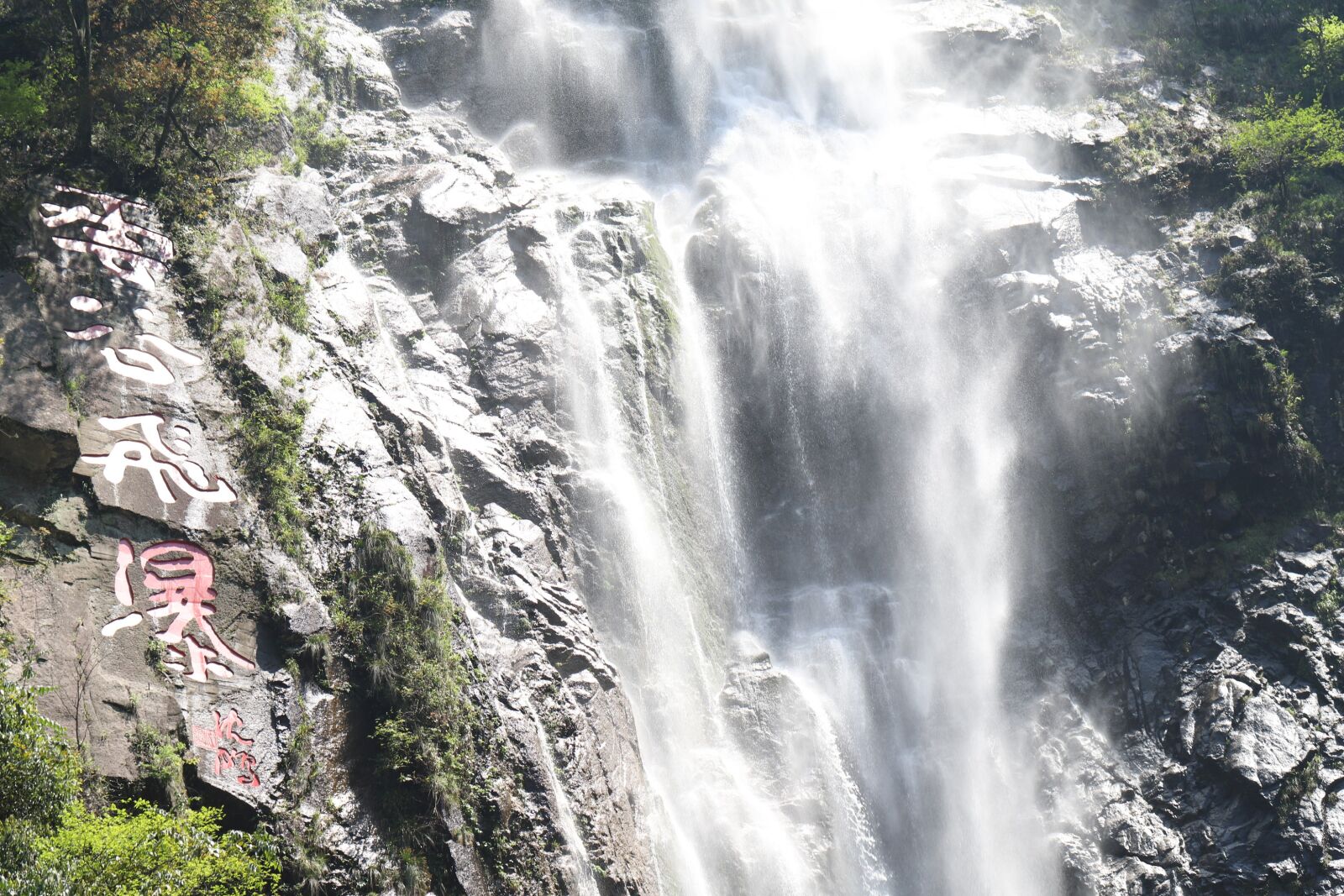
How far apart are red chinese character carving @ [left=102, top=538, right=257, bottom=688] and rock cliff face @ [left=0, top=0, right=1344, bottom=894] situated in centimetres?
4

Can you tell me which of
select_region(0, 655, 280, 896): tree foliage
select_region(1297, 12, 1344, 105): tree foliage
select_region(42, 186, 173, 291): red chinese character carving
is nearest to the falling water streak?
select_region(0, 655, 280, 896): tree foliage

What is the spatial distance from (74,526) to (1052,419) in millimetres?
17402

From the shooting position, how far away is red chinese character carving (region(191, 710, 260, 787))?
10.5m

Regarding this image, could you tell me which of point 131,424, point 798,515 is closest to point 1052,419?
point 798,515

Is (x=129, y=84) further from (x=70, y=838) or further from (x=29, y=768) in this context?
(x=70, y=838)

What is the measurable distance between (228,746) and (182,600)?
5.55 feet

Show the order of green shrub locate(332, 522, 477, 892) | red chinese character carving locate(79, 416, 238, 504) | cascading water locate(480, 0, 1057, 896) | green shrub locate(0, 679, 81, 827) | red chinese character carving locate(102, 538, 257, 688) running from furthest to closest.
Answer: cascading water locate(480, 0, 1057, 896)
green shrub locate(332, 522, 477, 892)
red chinese character carving locate(79, 416, 238, 504)
red chinese character carving locate(102, 538, 257, 688)
green shrub locate(0, 679, 81, 827)

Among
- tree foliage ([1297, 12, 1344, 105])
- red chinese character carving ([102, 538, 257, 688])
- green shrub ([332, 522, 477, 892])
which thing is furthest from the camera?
tree foliage ([1297, 12, 1344, 105])

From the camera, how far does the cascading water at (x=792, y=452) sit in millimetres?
17250

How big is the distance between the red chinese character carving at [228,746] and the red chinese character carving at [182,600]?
1.79 feet

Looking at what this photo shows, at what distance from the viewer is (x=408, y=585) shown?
12.9 metres

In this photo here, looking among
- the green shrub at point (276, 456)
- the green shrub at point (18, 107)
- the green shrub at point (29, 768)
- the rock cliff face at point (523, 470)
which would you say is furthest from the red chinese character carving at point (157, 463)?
the green shrub at point (18, 107)

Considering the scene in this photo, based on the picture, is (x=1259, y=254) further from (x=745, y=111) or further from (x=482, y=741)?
(x=482, y=741)

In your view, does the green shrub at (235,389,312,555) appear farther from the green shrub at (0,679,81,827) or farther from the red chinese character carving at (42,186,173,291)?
the green shrub at (0,679,81,827)
